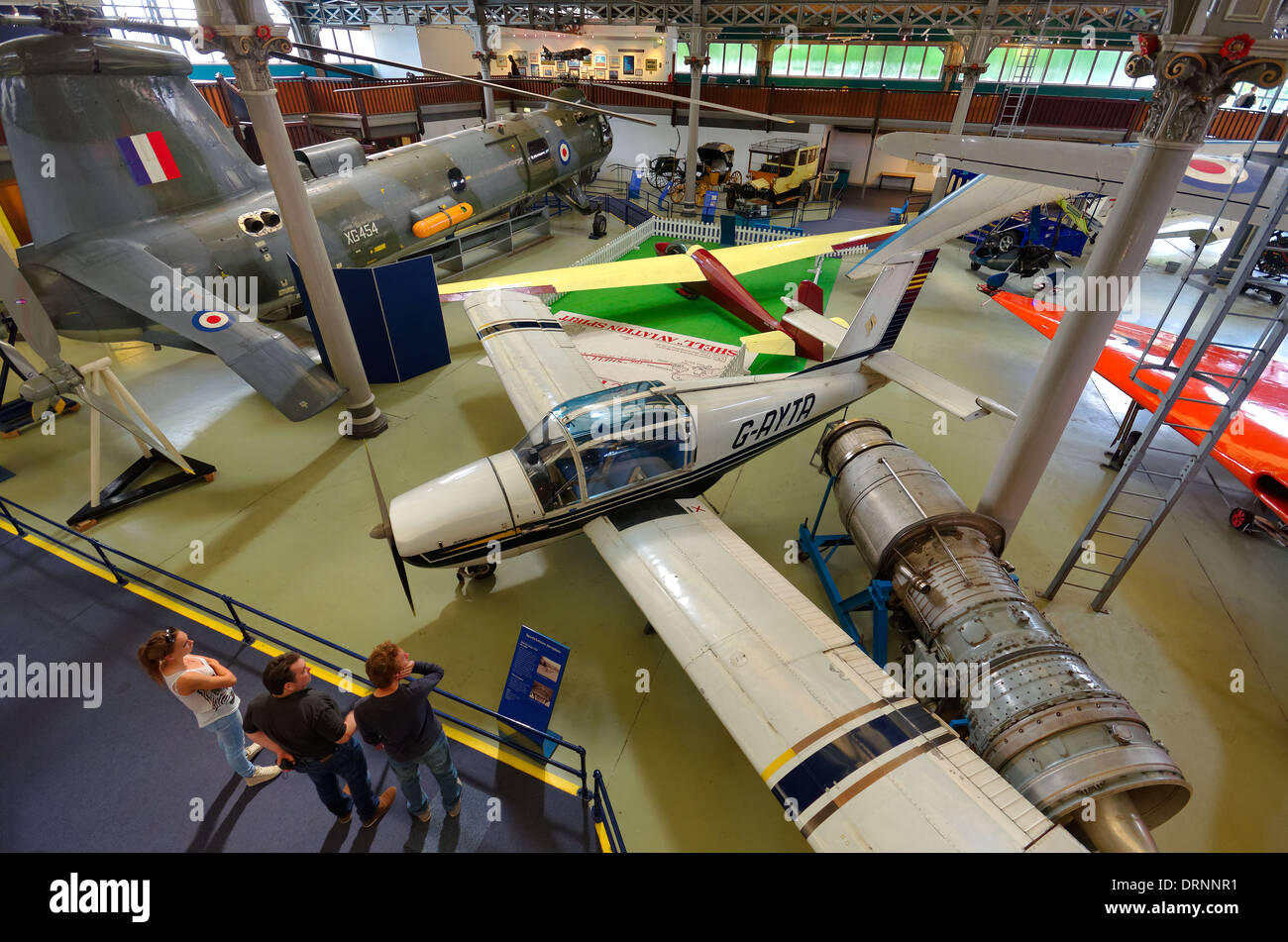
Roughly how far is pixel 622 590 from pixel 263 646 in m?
3.90

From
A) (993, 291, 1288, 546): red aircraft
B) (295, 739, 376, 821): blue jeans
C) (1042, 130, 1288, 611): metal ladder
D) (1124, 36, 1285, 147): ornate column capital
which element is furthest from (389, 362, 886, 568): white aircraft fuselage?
(993, 291, 1288, 546): red aircraft

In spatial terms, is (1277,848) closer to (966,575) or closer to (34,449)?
(966,575)

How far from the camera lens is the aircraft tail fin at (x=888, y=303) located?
687 cm

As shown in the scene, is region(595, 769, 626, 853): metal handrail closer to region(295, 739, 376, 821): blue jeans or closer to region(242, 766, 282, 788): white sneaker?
region(295, 739, 376, 821): blue jeans

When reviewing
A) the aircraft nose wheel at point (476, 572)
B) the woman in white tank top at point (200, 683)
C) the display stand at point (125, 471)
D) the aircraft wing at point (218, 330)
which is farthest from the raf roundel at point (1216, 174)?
the display stand at point (125, 471)

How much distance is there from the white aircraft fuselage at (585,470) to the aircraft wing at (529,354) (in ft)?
4.01

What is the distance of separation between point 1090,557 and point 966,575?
10.7ft

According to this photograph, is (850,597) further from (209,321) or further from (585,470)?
(209,321)

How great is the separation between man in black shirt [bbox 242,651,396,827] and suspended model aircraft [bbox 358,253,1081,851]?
5.49 ft

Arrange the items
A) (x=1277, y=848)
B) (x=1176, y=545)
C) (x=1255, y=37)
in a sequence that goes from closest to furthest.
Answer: (x=1255, y=37) → (x=1277, y=848) → (x=1176, y=545)

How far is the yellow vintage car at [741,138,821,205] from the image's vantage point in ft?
65.9

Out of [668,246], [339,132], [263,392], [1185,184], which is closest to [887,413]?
[1185,184]

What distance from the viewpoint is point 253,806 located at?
4.65 meters

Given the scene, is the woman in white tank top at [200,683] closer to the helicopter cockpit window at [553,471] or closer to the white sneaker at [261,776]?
the white sneaker at [261,776]
